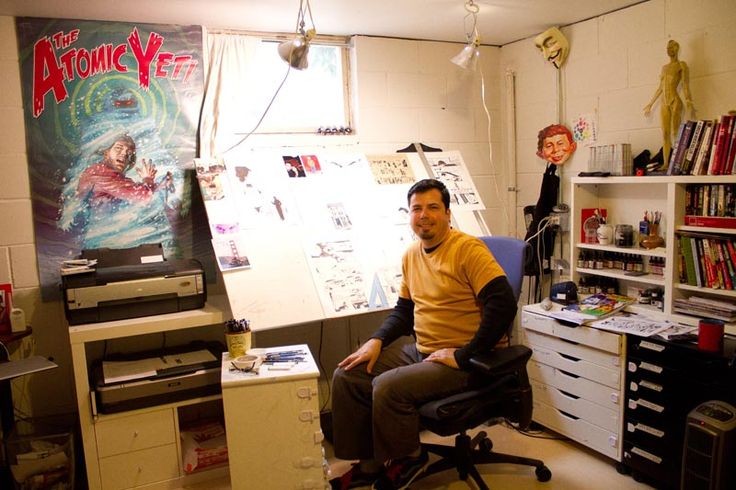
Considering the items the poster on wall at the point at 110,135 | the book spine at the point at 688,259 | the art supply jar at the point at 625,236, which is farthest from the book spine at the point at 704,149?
the poster on wall at the point at 110,135

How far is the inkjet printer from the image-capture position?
2.34m

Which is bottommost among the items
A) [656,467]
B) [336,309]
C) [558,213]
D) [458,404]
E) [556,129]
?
[656,467]

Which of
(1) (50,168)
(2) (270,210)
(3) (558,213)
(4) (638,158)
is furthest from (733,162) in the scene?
(1) (50,168)

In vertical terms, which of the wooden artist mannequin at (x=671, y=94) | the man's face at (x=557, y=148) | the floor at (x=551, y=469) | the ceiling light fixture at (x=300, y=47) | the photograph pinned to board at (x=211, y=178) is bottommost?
the floor at (x=551, y=469)

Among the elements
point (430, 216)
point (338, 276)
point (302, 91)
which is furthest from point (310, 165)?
point (430, 216)

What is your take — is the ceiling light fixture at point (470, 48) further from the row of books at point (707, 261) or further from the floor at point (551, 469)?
the floor at point (551, 469)

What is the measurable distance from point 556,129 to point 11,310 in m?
3.07

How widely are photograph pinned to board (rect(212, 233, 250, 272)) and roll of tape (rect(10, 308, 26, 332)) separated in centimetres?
94

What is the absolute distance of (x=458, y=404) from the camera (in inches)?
80.1

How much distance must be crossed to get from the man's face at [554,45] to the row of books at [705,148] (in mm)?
954

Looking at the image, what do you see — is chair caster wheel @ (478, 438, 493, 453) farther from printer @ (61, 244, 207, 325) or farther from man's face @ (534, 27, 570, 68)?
man's face @ (534, 27, 570, 68)

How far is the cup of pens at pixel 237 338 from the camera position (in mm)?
2266

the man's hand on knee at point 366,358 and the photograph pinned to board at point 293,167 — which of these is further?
the photograph pinned to board at point 293,167

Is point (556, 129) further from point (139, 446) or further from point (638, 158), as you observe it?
point (139, 446)
